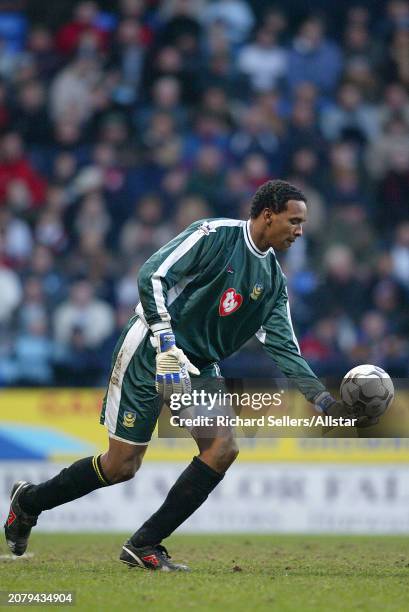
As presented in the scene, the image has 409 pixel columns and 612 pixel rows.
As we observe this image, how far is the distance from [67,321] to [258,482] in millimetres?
3282

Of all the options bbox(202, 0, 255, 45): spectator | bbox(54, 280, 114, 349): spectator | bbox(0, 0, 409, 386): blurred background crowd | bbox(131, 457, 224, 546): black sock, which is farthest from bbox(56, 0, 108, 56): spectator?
bbox(131, 457, 224, 546): black sock

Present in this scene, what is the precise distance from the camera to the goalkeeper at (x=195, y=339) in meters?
7.21

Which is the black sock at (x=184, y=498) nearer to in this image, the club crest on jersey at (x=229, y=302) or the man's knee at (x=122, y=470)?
the man's knee at (x=122, y=470)

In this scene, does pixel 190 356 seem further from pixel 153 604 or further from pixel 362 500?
pixel 362 500

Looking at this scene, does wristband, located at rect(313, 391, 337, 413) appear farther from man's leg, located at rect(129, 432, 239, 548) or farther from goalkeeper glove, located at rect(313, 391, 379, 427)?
man's leg, located at rect(129, 432, 239, 548)

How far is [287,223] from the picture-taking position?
7406mm

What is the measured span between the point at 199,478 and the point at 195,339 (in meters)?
0.89

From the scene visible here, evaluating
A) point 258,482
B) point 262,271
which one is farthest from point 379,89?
point 262,271

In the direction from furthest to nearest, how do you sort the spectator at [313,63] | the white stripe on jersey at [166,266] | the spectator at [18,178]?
the spectator at [313,63] → the spectator at [18,178] → the white stripe on jersey at [166,266]

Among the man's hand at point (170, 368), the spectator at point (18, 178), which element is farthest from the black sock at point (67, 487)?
the spectator at point (18, 178)

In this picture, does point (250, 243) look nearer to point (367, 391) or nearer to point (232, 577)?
point (367, 391)

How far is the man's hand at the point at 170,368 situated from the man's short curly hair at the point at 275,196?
1.09 meters

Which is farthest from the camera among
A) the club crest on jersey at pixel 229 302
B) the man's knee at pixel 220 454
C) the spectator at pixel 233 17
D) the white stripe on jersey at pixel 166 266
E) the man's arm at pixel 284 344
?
the spectator at pixel 233 17

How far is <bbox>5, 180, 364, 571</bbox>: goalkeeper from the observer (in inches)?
284
